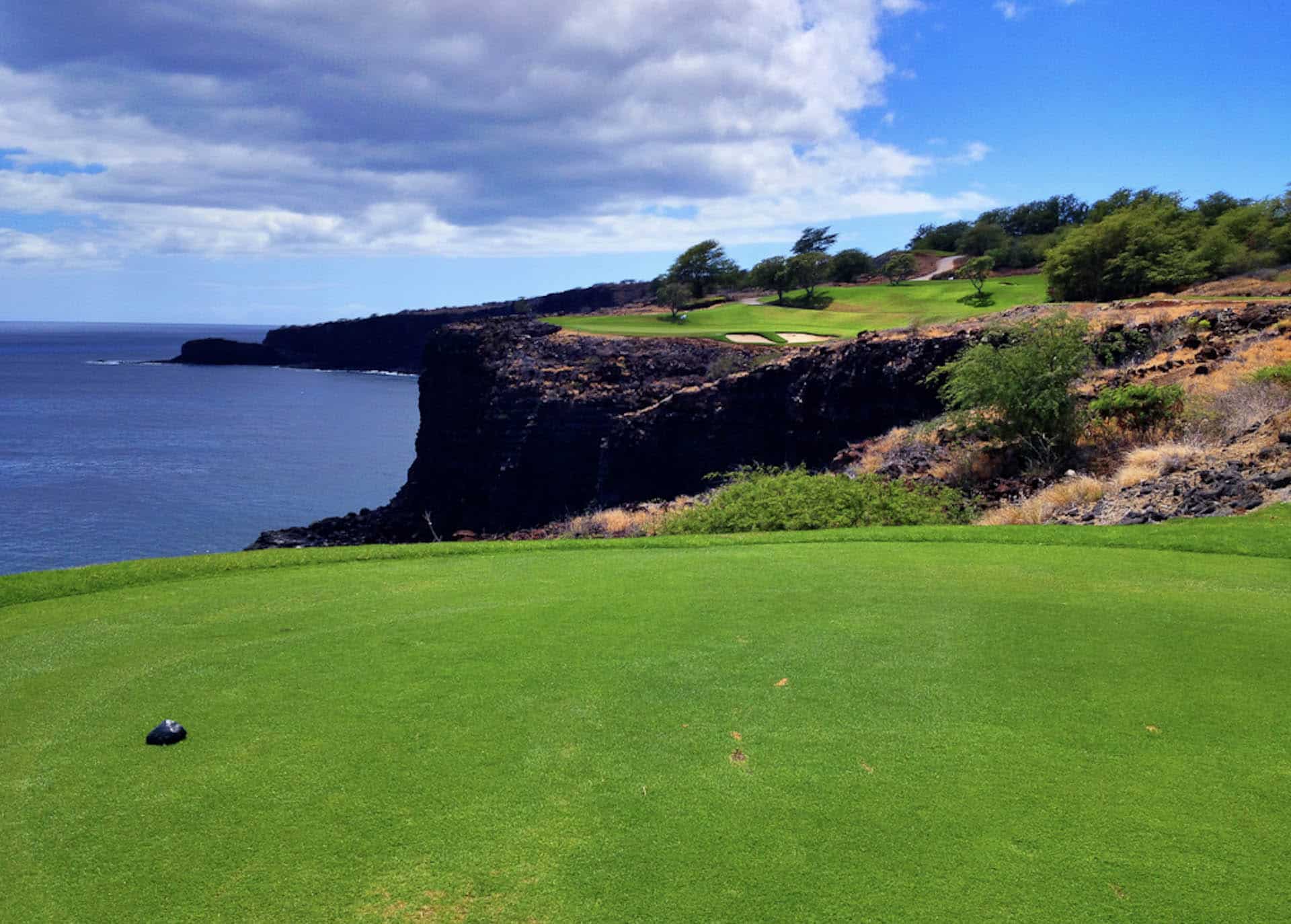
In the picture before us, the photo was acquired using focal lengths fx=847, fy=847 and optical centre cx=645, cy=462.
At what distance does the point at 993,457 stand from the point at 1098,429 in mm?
2289

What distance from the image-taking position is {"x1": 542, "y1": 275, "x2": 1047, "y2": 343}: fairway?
49.6 meters

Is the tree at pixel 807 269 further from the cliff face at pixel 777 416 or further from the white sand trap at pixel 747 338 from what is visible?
the cliff face at pixel 777 416

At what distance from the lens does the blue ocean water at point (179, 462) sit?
3831 centimetres

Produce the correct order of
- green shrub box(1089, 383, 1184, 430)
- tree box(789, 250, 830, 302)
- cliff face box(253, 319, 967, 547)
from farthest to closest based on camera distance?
1. tree box(789, 250, 830, 302)
2. cliff face box(253, 319, 967, 547)
3. green shrub box(1089, 383, 1184, 430)

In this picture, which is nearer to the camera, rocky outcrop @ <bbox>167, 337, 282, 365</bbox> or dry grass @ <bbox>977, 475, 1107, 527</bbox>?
dry grass @ <bbox>977, 475, 1107, 527</bbox>

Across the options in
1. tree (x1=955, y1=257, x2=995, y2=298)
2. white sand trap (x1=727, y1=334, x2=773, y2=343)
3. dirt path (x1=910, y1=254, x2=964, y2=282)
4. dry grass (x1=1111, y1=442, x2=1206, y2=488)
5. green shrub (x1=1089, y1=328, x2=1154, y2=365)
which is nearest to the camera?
dry grass (x1=1111, y1=442, x2=1206, y2=488)

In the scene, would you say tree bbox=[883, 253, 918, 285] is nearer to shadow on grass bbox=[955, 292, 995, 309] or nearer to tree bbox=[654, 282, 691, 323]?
shadow on grass bbox=[955, 292, 995, 309]

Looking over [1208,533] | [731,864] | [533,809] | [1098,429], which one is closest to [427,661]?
[533,809]

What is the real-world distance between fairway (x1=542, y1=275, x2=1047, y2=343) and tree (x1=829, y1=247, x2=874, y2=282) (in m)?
16.2

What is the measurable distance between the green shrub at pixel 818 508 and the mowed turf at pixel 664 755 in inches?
258

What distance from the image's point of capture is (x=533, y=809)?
4379mm

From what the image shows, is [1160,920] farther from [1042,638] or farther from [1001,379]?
[1001,379]

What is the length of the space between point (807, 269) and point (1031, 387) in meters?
56.3

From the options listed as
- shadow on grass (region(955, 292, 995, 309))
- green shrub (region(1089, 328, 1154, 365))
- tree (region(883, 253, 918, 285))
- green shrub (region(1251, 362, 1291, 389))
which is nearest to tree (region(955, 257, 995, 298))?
shadow on grass (region(955, 292, 995, 309))
